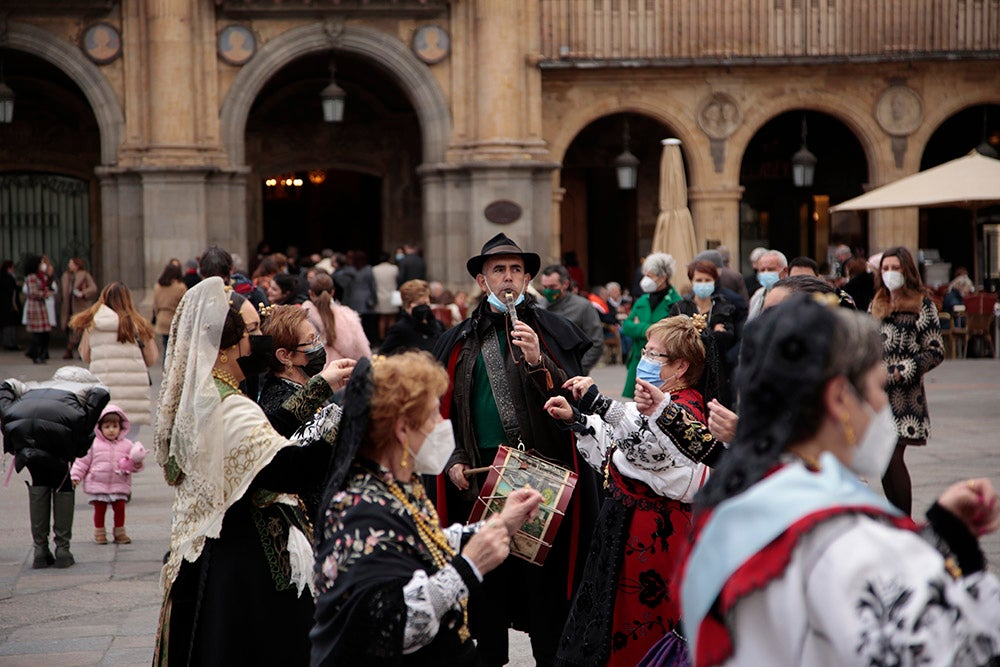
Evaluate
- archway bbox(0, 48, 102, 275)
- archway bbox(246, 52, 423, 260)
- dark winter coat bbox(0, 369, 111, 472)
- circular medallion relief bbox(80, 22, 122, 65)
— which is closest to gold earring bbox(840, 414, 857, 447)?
dark winter coat bbox(0, 369, 111, 472)

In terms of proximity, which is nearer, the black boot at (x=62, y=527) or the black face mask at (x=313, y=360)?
the black face mask at (x=313, y=360)

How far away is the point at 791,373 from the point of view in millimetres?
2365

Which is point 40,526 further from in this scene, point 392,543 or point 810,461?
point 810,461

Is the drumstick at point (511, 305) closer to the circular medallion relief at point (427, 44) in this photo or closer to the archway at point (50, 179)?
the circular medallion relief at point (427, 44)

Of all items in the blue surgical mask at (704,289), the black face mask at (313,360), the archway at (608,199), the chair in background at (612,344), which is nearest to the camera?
the black face mask at (313,360)

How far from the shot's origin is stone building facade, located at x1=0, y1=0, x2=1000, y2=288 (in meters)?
21.4

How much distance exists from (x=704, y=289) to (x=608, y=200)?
18132 millimetres

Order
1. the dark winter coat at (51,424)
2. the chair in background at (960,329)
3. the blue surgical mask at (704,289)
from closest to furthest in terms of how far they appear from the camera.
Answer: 1. the dark winter coat at (51,424)
2. the blue surgical mask at (704,289)
3. the chair in background at (960,329)

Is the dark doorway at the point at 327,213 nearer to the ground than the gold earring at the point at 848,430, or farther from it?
farther from it

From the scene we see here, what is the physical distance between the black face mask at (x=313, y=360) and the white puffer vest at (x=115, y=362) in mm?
5430

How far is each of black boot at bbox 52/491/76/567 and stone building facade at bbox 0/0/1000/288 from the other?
1314cm

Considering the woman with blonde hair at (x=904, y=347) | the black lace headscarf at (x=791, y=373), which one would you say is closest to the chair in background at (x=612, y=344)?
the woman with blonde hair at (x=904, y=347)

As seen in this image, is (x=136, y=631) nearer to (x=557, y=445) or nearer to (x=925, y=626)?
(x=557, y=445)

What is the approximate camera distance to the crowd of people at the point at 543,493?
7.60ft
